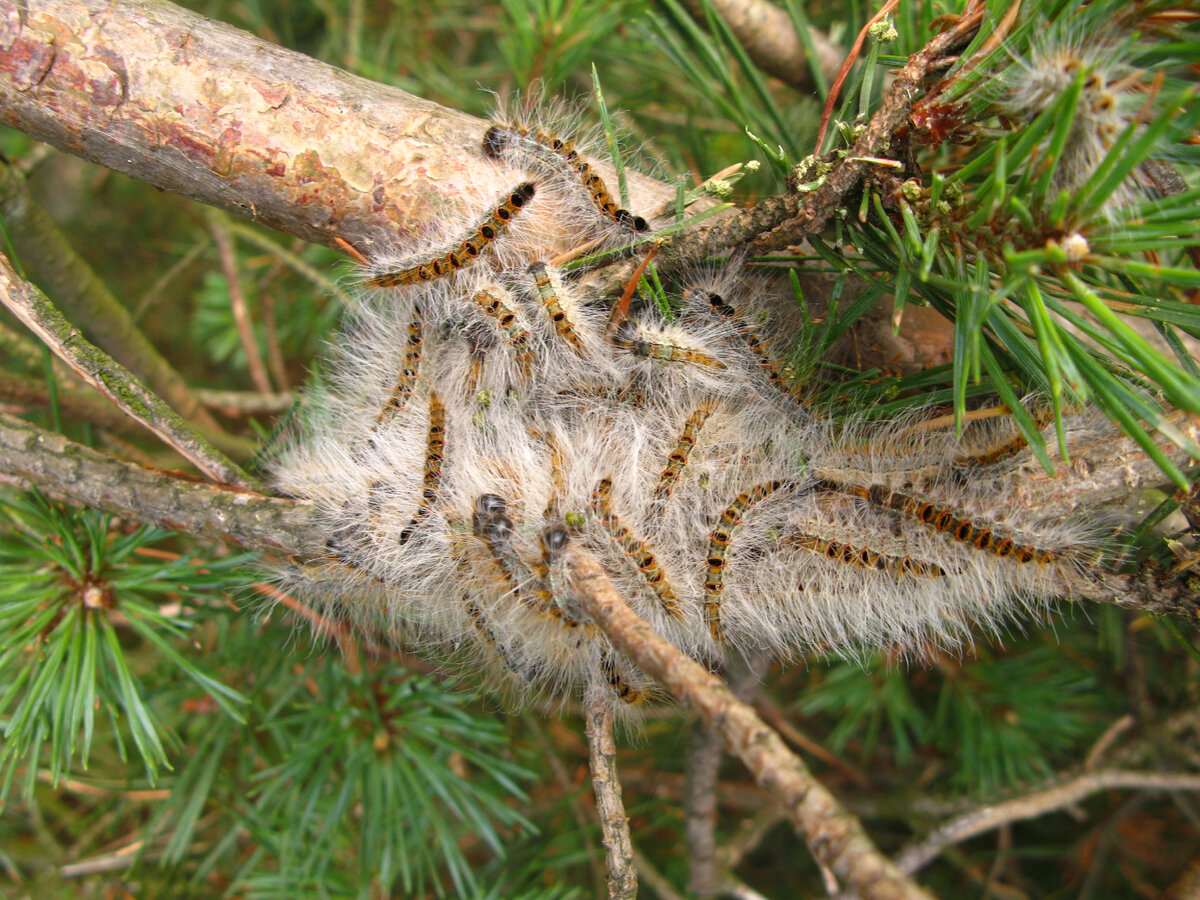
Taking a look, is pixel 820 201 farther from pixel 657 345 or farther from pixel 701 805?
pixel 701 805

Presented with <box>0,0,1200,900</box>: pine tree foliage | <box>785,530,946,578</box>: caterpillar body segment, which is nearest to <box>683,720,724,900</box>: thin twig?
<box>0,0,1200,900</box>: pine tree foliage

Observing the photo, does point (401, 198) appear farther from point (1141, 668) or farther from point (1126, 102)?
point (1141, 668)

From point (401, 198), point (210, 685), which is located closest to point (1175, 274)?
point (401, 198)

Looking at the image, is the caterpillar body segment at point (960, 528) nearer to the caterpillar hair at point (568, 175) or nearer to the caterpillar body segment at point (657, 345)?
the caterpillar body segment at point (657, 345)

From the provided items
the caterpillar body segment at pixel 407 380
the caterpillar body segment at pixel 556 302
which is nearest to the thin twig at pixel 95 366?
the caterpillar body segment at pixel 407 380

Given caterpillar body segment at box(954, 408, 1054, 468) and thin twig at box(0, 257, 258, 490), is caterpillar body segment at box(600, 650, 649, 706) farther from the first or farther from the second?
thin twig at box(0, 257, 258, 490)
